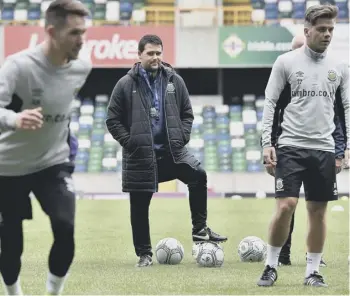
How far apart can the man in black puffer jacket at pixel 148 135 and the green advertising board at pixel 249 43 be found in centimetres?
1996

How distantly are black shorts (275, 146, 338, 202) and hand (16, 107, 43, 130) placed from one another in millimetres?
2635

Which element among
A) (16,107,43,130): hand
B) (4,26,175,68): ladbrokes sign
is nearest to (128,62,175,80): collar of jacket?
(16,107,43,130): hand

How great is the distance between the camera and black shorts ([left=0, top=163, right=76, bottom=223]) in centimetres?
641

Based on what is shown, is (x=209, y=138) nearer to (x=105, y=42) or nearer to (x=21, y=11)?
(x=105, y=42)

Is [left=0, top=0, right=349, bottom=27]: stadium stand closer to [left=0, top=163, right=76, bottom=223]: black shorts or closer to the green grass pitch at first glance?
the green grass pitch

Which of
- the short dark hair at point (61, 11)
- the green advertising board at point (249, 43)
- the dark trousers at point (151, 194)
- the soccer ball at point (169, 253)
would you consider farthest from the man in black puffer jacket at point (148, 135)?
the green advertising board at point (249, 43)

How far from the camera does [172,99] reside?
33.0ft

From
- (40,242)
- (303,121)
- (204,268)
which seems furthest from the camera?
(40,242)

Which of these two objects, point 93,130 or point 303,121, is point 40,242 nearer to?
point 303,121

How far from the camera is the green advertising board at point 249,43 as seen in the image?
29969 mm

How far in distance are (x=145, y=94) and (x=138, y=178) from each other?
77 centimetres

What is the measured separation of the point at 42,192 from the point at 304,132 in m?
2.37

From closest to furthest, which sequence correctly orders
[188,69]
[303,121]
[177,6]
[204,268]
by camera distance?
[303,121], [204,268], [177,6], [188,69]

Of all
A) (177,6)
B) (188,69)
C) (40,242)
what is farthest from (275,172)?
(188,69)
